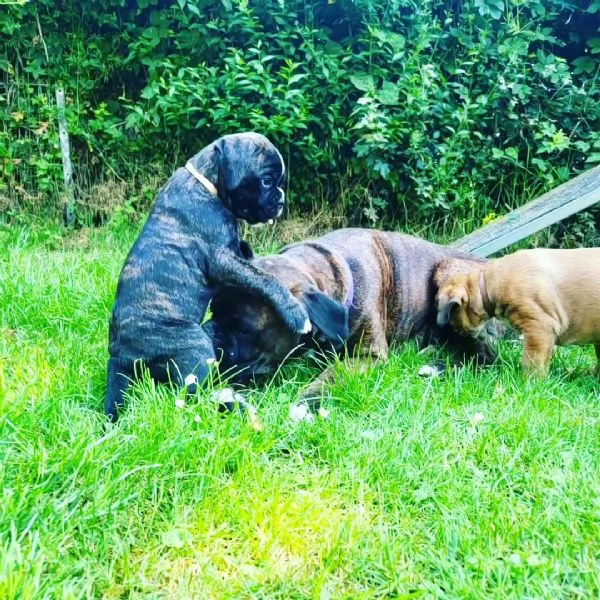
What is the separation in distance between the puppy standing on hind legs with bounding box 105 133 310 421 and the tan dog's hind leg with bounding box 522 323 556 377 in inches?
61.8

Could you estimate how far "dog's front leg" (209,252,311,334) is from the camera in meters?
3.74

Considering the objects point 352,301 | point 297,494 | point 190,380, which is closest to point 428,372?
point 352,301

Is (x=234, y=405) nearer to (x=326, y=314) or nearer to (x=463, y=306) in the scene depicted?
(x=326, y=314)

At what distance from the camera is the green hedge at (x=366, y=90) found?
22.0 feet

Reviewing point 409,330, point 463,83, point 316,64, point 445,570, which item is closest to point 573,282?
point 409,330

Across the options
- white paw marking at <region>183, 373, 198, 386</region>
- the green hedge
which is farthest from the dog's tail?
the green hedge

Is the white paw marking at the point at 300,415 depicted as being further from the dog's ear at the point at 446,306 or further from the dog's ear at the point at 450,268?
the dog's ear at the point at 450,268

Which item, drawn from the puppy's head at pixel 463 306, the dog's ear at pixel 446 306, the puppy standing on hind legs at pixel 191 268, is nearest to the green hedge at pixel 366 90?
the puppy's head at pixel 463 306

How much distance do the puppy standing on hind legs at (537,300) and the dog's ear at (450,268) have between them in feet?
1.04

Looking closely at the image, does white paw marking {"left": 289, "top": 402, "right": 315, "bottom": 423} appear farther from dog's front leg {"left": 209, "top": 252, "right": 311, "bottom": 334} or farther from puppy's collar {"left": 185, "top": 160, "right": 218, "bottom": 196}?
puppy's collar {"left": 185, "top": 160, "right": 218, "bottom": 196}

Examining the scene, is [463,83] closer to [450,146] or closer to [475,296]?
[450,146]

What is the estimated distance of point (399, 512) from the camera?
2865mm

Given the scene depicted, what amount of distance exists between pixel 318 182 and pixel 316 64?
1.25 metres

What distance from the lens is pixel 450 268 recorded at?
5.32 m
